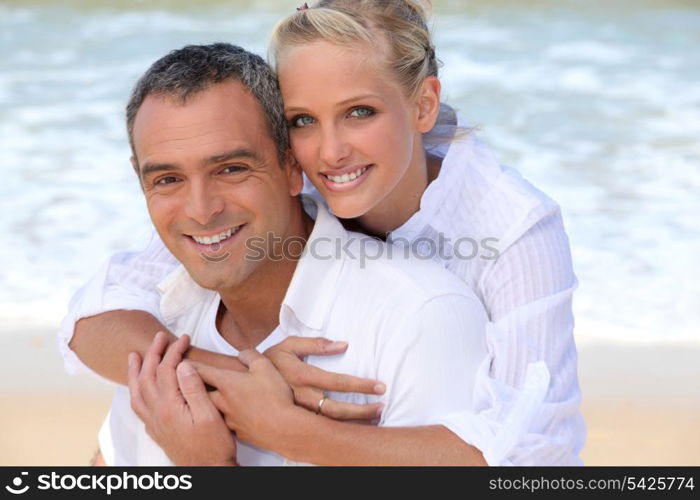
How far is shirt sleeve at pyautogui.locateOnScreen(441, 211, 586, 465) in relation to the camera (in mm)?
2631

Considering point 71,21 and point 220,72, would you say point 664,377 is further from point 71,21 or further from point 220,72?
point 71,21

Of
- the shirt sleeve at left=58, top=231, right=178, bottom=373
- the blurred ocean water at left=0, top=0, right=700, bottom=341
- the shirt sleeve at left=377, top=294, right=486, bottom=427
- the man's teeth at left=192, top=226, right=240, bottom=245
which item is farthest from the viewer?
the blurred ocean water at left=0, top=0, right=700, bottom=341

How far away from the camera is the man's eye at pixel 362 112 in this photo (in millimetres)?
3059

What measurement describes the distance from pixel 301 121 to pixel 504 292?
69 cm

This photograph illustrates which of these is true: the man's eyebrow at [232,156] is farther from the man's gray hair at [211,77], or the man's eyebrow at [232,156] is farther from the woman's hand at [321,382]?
the woman's hand at [321,382]

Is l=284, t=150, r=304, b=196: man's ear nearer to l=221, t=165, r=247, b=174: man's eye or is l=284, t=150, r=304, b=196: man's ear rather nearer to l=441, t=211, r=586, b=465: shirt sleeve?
l=221, t=165, r=247, b=174: man's eye

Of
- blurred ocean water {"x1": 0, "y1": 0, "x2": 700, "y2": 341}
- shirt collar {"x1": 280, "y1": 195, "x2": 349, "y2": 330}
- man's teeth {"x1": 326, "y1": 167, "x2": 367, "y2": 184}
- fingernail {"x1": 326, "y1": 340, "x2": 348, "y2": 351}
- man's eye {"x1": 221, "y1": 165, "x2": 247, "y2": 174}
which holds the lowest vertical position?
fingernail {"x1": 326, "y1": 340, "x2": 348, "y2": 351}

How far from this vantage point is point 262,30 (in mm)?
11867

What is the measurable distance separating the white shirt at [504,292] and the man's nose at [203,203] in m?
0.47

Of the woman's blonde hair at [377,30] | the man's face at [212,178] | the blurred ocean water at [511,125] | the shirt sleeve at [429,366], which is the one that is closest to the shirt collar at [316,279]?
the man's face at [212,178]

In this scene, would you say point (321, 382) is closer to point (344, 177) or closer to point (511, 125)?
point (344, 177)

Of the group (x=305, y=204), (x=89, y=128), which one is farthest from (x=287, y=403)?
(x=89, y=128)

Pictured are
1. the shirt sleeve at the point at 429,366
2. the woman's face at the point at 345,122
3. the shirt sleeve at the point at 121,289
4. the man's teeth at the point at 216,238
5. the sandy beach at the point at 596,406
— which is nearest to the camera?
the shirt sleeve at the point at 429,366

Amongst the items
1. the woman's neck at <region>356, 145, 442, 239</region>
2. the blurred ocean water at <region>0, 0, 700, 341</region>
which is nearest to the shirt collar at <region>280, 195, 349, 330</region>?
the woman's neck at <region>356, 145, 442, 239</region>
